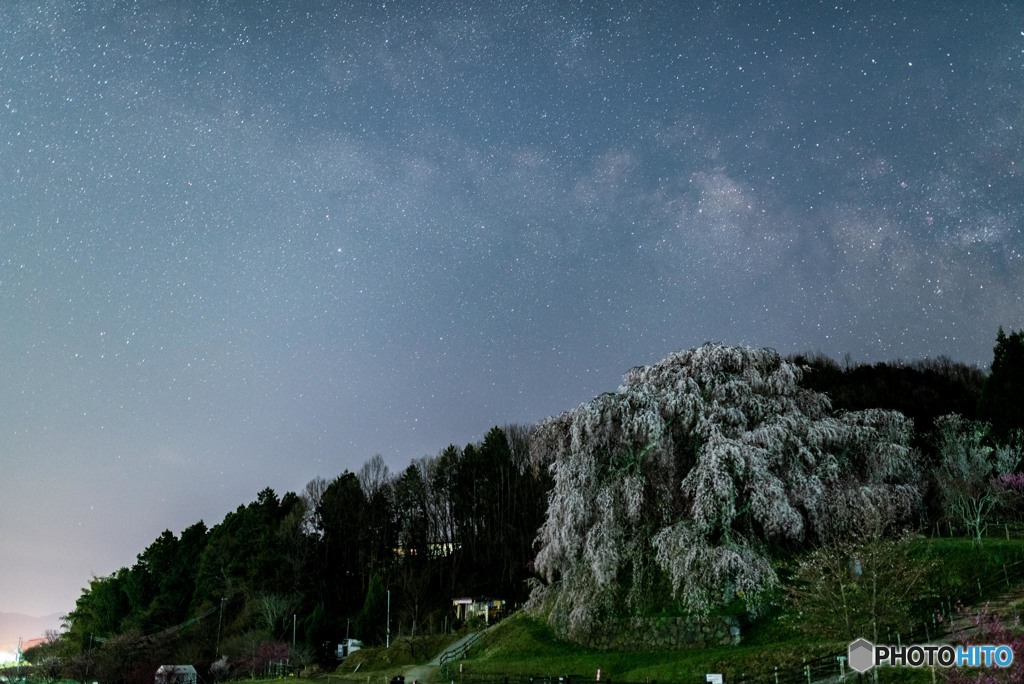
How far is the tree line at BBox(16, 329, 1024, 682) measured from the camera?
32094 millimetres

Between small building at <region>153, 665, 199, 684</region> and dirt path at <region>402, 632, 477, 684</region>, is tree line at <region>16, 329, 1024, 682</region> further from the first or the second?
dirt path at <region>402, 632, 477, 684</region>

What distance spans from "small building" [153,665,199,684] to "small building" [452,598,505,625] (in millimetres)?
21199

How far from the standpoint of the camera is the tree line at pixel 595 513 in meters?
32.1

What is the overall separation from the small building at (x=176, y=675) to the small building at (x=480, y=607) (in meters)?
21.2

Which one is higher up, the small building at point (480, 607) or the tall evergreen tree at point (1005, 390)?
the tall evergreen tree at point (1005, 390)

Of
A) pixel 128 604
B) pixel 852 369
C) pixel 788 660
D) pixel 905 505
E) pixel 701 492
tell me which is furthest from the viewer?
pixel 128 604

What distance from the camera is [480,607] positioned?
67.1 meters

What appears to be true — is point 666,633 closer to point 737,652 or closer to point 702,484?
point 737,652

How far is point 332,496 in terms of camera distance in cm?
8050

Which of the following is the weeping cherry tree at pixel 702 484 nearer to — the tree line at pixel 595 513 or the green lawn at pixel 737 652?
the tree line at pixel 595 513

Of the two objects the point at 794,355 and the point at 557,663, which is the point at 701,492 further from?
the point at 794,355

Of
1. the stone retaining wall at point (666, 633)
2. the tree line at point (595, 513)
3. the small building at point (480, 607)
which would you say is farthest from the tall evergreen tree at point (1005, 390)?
the small building at point (480, 607)

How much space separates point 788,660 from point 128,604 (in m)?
85.4

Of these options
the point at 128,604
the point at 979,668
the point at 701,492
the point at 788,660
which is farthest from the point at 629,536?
the point at 128,604
